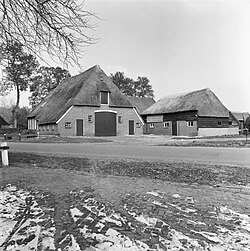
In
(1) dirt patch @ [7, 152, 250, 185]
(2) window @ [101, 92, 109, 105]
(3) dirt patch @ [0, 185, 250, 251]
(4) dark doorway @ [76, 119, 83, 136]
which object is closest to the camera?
(3) dirt patch @ [0, 185, 250, 251]

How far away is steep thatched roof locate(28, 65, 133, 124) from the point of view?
32188 mm

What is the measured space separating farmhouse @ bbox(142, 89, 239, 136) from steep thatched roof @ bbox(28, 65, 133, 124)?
25.6ft

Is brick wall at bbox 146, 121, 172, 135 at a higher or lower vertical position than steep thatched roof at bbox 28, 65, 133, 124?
lower

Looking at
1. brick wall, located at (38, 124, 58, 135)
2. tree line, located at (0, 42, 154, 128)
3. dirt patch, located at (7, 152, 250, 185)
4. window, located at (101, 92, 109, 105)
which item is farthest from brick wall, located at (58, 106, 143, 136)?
dirt patch, located at (7, 152, 250, 185)

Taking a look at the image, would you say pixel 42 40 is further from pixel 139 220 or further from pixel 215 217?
pixel 215 217

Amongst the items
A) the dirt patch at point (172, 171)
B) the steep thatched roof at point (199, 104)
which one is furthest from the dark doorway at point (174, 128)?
the dirt patch at point (172, 171)

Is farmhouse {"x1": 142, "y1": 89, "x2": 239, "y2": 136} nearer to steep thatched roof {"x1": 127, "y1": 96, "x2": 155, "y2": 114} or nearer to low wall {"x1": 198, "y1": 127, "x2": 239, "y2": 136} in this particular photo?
low wall {"x1": 198, "y1": 127, "x2": 239, "y2": 136}

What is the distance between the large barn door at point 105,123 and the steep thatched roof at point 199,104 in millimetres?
10169

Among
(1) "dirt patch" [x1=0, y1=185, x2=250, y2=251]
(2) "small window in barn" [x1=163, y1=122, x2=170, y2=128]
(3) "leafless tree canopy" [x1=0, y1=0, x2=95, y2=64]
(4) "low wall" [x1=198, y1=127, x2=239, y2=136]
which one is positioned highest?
(3) "leafless tree canopy" [x1=0, y1=0, x2=95, y2=64]

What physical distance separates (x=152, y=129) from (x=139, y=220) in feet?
132

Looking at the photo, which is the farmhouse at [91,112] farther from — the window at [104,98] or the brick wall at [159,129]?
the brick wall at [159,129]

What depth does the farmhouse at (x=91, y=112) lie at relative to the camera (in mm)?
31219

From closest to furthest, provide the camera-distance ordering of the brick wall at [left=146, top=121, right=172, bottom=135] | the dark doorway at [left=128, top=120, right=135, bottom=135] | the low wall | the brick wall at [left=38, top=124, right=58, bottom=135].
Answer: the brick wall at [left=38, top=124, right=58, bottom=135]
the dark doorway at [left=128, top=120, right=135, bottom=135]
the low wall
the brick wall at [left=146, top=121, right=172, bottom=135]

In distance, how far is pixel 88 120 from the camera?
32469 mm
